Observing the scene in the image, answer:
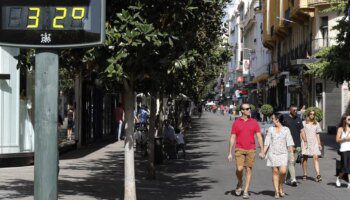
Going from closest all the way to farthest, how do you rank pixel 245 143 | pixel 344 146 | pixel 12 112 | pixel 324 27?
pixel 245 143 < pixel 344 146 < pixel 12 112 < pixel 324 27

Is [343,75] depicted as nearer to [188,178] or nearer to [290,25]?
[188,178]

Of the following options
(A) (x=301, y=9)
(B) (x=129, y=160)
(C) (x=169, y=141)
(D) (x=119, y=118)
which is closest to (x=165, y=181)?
(B) (x=129, y=160)

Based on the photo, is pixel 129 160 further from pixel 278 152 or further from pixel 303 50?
pixel 303 50

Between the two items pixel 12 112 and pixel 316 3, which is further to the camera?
pixel 316 3

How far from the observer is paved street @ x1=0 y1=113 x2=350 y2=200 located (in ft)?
40.9

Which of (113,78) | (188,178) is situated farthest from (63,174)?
(113,78)

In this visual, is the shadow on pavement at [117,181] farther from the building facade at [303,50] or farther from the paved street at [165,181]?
the building facade at [303,50]

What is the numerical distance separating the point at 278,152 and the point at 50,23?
7684 mm

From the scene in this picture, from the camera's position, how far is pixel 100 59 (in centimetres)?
978

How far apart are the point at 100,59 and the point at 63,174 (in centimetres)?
657

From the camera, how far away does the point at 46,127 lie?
586cm

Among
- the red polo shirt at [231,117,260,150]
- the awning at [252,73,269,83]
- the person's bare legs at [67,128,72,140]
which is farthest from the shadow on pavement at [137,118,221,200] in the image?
the awning at [252,73,269,83]

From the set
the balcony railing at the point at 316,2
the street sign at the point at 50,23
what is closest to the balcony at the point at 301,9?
the balcony railing at the point at 316,2

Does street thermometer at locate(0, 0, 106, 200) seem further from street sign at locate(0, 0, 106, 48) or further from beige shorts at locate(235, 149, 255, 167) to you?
beige shorts at locate(235, 149, 255, 167)
